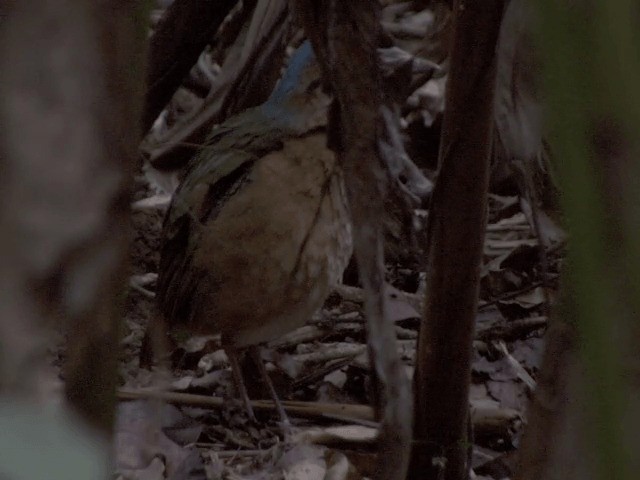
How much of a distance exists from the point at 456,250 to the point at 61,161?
1072 millimetres

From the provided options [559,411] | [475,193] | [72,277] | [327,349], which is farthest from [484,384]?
[72,277]

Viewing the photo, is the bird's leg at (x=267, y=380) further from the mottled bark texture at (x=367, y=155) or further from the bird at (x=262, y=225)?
the mottled bark texture at (x=367, y=155)

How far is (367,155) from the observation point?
1.27 meters

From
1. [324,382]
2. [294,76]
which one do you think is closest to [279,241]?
[294,76]

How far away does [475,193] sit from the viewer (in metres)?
1.63

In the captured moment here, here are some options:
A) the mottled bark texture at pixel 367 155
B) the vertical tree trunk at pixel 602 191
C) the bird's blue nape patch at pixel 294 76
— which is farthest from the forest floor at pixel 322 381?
the vertical tree trunk at pixel 602 191

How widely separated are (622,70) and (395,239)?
2378mm

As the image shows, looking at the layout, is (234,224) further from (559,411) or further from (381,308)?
(559,411)

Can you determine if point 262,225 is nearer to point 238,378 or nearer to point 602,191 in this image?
point 238,378

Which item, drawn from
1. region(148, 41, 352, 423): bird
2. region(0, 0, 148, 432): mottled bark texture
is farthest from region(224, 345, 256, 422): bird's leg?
region(0, 0, 148, 432): mottled bark texture

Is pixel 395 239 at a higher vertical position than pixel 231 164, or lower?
lower

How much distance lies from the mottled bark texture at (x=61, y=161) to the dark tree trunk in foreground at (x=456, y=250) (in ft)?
3.07

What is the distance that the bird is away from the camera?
2.18 meters

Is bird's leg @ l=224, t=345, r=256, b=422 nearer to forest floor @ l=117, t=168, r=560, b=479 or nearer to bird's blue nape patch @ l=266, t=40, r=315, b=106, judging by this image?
forest floor @ l=117, t=168, r=560, b=479
